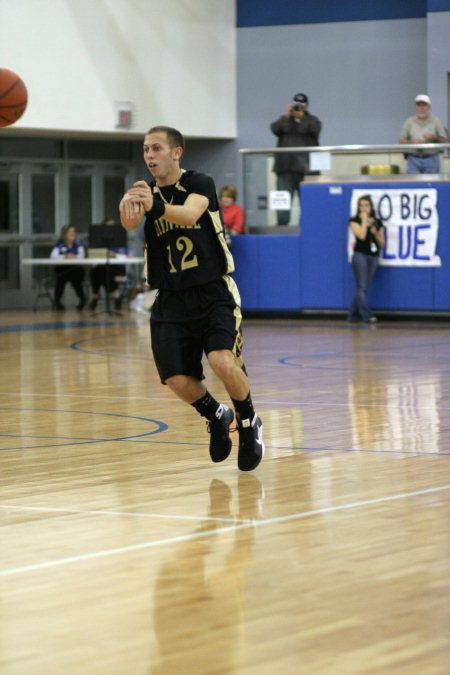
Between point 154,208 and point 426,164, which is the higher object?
point 426,164

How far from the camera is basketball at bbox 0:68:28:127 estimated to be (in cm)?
947

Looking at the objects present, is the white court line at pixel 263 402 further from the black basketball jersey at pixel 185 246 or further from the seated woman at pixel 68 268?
the seated woman at pixel 68 268

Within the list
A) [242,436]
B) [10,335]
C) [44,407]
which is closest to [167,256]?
[242,436]

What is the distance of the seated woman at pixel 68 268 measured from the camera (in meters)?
24.2

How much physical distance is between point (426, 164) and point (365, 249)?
5.21 ft

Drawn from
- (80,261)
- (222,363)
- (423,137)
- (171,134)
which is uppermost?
(423,137)

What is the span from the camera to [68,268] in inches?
983

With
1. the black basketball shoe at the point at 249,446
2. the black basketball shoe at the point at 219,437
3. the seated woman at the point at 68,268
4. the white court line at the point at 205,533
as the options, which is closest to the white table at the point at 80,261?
the seated woman at the point at 68,268

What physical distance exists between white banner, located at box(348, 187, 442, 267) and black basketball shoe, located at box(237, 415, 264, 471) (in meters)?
13.5

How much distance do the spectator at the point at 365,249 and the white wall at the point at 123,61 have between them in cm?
598

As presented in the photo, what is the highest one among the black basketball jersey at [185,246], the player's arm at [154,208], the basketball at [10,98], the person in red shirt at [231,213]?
the basketball at [10,98]

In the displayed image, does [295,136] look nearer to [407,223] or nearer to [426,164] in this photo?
[426,164]

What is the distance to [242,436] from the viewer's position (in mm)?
7301

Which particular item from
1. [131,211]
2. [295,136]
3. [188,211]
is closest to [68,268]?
[295,136]
